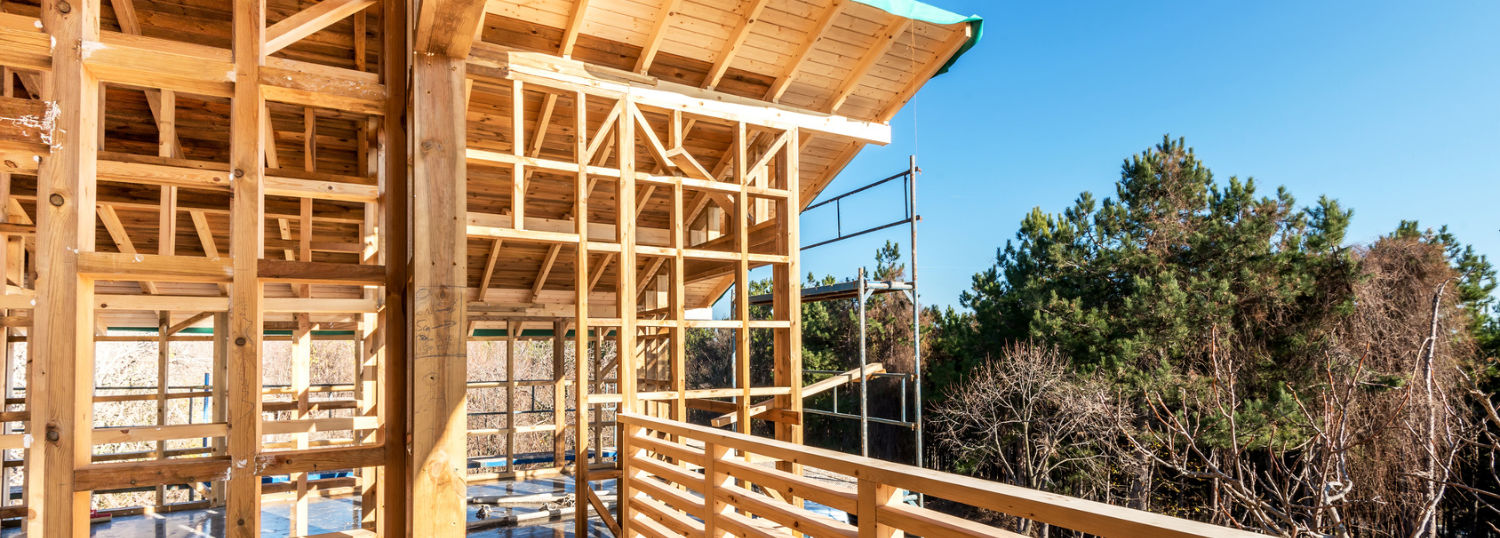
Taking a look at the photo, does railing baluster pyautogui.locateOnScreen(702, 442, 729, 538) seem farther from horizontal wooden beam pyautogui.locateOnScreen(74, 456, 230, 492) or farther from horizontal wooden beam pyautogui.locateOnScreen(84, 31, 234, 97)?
horizontal wooden beam pyautogui.locateOnScreen(84, 31, 234, 97)

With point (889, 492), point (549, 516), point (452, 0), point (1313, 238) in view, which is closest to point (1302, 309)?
point (1313, 238)

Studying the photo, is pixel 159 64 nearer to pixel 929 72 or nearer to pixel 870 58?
pixel 870 58

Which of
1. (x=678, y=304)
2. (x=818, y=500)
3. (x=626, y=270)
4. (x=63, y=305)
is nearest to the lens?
(x=63, y=305)

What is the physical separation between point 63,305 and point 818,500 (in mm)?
2540

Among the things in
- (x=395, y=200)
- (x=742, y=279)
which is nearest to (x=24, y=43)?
(x=395, y=200)

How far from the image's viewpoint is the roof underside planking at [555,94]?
5.73 meters

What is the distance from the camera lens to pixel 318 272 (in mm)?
2750

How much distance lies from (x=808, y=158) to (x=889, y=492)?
19.8ft

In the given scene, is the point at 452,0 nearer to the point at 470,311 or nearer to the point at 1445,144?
the point at 470,311

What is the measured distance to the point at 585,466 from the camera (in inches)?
226

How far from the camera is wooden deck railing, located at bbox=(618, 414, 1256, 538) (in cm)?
173

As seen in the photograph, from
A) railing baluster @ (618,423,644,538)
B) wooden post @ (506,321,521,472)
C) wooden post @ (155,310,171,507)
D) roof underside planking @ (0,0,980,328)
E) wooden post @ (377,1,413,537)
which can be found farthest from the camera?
wooden post @ (506,321,521,472)

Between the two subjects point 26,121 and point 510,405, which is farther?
point 510,405

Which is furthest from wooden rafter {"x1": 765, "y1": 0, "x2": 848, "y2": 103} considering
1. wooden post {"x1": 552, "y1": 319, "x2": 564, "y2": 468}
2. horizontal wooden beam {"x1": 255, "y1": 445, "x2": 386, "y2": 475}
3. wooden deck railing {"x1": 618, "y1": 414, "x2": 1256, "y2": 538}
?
horizontal wooden beam {"x1": 255, "y1": 445, "x2": 386, "y2": 475}
